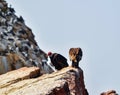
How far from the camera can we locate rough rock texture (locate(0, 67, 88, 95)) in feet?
78.9

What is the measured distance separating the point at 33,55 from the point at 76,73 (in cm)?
2425

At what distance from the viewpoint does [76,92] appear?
26.3 metres

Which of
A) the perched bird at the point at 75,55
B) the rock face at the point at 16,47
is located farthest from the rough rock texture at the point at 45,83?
the rock face at the point at 16,47

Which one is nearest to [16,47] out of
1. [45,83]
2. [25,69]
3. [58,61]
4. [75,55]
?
[58,61]

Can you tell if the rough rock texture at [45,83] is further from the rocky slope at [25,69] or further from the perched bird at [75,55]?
the perched bird at [75,55]

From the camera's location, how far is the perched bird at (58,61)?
32.0 metres

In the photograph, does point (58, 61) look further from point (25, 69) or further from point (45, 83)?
point (45, 83)

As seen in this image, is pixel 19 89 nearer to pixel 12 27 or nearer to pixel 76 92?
pixel 76 92

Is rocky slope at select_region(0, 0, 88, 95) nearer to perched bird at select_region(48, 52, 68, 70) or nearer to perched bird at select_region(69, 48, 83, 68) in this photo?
perched bird at select_region(69, 48, 83, 68)

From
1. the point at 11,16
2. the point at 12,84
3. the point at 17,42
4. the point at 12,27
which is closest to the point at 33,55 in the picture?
the point at 17,42

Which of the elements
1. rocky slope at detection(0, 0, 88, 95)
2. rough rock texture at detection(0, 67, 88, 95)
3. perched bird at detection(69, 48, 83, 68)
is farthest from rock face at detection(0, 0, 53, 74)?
perched bird at detection(69, 48, 83, 68)

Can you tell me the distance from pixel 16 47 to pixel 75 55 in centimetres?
2225

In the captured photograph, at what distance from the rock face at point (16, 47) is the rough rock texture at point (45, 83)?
44.5 ft

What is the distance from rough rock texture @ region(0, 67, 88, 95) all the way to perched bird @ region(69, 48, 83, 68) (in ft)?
1.36
